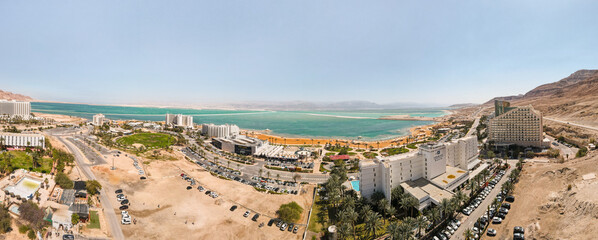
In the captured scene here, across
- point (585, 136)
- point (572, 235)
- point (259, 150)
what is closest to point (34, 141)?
point (259, 150)

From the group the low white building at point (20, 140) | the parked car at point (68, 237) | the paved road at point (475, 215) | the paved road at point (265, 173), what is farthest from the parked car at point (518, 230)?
the low white building at point (20, 140)

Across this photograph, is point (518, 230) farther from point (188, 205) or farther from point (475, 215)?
point (188, 205)

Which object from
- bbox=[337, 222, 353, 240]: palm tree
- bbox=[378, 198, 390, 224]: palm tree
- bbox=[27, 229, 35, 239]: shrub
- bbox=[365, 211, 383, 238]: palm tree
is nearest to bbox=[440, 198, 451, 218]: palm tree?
bbox=[378, 198, 390, 224]: palm tree

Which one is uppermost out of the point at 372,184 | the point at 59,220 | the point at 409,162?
the point at 409,162

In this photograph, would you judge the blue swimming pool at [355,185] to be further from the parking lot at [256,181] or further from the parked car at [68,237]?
the parked car at [68,237]

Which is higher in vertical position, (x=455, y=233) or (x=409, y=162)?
(x=409, y=162)

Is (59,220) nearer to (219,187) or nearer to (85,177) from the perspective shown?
(85,177)

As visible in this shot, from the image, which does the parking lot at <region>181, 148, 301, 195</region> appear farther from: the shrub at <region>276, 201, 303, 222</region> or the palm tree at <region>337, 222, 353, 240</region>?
the palm tree at <region>337, 222, 353, 240</region>
